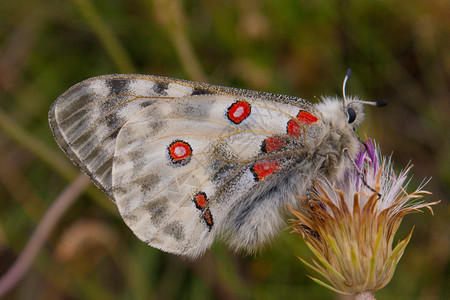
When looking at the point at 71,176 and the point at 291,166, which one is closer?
the point at 291,166

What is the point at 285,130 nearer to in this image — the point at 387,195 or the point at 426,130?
the point at 387,195

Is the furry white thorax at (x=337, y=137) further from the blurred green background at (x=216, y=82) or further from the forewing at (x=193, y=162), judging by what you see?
the blurred green background at (x=216, y=82)

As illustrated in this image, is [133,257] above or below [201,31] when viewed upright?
below

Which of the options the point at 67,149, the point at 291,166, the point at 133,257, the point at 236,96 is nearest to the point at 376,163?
the point at 291,166

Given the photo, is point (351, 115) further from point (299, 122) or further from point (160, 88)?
point (160, 88)

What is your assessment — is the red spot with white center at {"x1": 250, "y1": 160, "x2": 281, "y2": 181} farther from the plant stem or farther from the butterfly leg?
the plant stem

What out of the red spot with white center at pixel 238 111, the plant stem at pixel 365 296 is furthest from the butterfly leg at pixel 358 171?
the red spot with white center at pixel 238 111

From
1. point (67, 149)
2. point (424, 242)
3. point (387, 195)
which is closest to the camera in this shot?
point (387, 195)

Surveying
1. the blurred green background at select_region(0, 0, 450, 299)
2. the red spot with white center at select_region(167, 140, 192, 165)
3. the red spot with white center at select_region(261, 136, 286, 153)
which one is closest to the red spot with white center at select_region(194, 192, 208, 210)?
the red spot with white center at select_region(167, 140, 192, 165)
